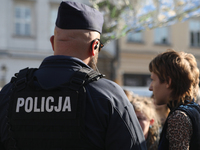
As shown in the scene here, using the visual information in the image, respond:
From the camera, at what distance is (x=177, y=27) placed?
18656mm

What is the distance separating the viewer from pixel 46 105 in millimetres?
1531

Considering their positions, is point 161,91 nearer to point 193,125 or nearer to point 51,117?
point 193,125

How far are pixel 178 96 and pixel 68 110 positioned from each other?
1.04 meters

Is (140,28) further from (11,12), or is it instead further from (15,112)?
(11,12)

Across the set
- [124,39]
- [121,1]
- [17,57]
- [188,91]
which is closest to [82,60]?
[188,91]

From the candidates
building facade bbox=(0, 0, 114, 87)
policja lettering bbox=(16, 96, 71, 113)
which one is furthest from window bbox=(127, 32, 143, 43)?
policja lettering bbox=(16, 96, 71, 113)

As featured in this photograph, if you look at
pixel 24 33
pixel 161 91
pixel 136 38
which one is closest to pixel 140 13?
pixel 161 91

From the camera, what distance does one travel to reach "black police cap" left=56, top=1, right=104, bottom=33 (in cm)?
168

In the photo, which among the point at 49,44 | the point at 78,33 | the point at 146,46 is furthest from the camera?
the point at 146,46

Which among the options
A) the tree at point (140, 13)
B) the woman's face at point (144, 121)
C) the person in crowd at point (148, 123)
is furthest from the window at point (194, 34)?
the woman's face at point (144, 121)

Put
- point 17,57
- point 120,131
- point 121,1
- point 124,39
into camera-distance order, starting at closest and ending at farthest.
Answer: point 120,131, point 121,1, point 17,57, point 124,39

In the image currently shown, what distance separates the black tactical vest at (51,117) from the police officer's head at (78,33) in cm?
14

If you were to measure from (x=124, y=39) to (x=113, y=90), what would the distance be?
644 inches

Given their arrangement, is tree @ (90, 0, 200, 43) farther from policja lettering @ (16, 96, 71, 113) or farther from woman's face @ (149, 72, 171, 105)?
policja lettering @ (16, 96, 71, 113)
